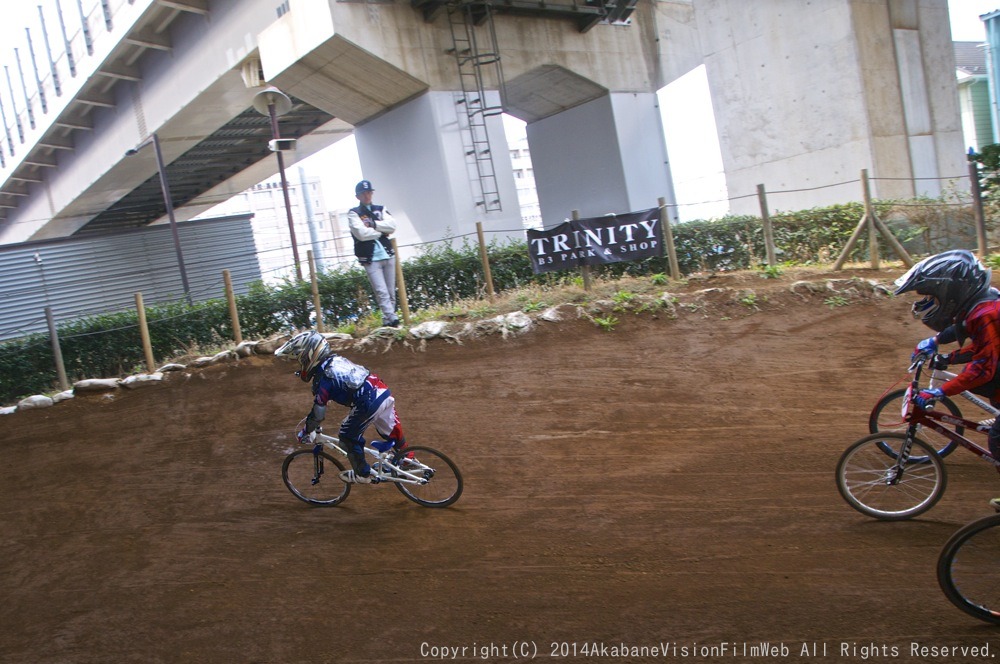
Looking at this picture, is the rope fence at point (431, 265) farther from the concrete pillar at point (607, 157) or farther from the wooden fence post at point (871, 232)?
the concrete pillar at point (607, 157)

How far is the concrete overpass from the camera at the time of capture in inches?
666

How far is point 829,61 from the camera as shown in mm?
16922

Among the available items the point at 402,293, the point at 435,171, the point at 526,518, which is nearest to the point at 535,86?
the point at 435,171

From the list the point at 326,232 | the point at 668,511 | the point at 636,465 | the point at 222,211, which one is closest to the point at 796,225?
the point at 636,465

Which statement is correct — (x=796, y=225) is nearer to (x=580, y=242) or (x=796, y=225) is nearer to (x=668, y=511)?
(x=580, y=242)

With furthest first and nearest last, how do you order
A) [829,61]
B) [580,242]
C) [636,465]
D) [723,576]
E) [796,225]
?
[829,61], [796,225], [580,242], [636,465], [723,576]

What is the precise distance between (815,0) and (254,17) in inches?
551

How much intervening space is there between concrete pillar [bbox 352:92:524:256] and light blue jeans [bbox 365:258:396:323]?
5351mm

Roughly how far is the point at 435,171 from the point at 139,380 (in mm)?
9305

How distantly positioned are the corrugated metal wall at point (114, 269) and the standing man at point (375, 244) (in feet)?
28.8

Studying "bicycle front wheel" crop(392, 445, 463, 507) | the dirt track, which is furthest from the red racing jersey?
"bicycle front wheel" crop(392, 445, 463, 507)

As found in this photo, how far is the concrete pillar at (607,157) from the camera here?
22.8 meters

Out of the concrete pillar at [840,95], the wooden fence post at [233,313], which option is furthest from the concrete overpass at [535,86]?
the wooden fence post at [233,313]

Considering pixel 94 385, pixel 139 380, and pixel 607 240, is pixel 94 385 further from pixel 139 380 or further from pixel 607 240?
pixel 607 240
